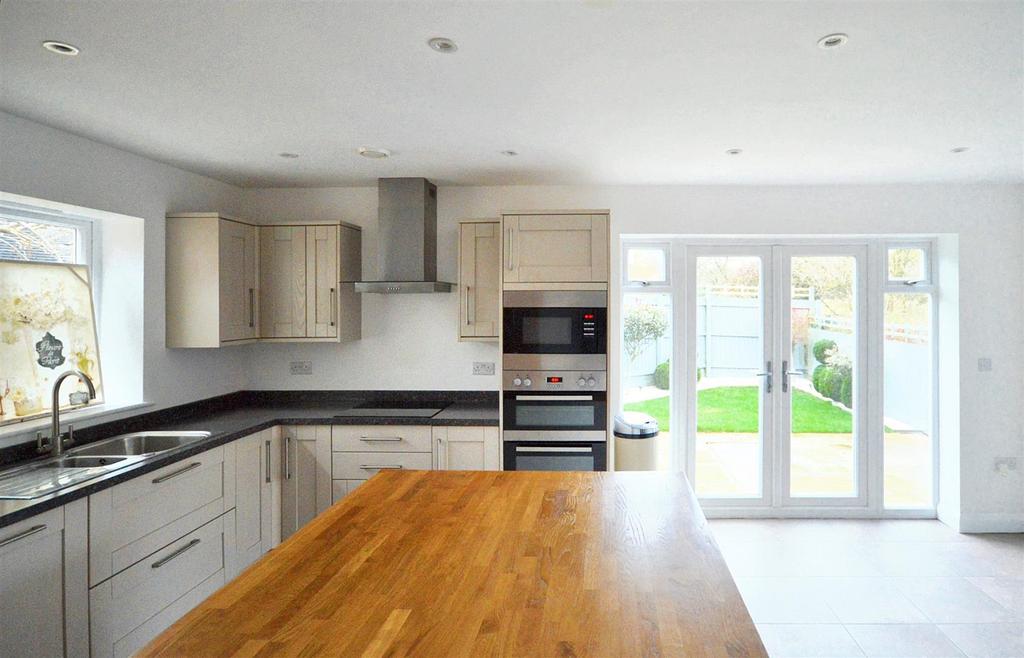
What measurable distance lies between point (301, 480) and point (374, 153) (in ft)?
6.96

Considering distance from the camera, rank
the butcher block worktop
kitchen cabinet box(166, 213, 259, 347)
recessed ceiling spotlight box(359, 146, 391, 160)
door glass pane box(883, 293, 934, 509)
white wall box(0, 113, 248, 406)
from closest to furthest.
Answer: the butcher block worktop, white wall box(0, 113, 248, 406), recessed ceiling spotlight box(359, 146, 391, 160), kitchen cabinet box(166, 213, 259, 347), door glass pane box(883, 293, 934, 509)

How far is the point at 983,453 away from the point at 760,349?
1.70m

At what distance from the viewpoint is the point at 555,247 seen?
4102 millimetres

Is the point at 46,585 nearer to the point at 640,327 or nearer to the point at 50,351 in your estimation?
the point at 50,351

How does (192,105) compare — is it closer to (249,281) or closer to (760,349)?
(249,281)

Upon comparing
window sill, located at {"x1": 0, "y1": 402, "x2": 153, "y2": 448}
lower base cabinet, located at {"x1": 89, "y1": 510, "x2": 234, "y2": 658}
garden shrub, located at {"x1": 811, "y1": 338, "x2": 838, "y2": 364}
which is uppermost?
garden shrub, located at {"x1": 811, "y1": 338, "x2": 838, "y2": 364}

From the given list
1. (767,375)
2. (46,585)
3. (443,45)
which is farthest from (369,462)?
(767,375)

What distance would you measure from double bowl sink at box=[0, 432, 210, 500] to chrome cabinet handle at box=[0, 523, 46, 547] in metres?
0.12

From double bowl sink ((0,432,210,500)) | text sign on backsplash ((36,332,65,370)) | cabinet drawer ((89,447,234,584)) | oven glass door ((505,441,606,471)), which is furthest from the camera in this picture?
oven glass door ((505,441,606,471))

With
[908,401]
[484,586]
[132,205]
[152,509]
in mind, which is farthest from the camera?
[908,401]

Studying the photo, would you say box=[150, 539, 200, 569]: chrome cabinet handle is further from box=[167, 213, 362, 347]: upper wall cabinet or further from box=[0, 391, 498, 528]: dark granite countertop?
box=[167, 213, 362, 347]: upper wall cabinet

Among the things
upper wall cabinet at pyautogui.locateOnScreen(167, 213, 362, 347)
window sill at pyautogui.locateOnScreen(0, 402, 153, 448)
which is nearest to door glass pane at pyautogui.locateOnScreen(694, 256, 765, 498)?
upper wall cabinet at pyautogui.locateOnScreen(167, 213, 362, 347)

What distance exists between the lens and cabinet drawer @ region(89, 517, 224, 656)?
2.58m

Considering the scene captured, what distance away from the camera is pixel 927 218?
15.2ft
